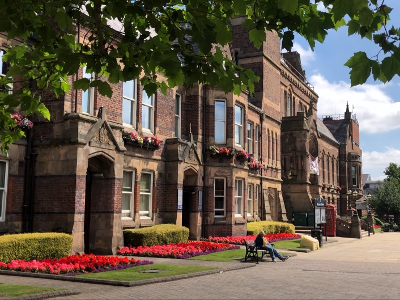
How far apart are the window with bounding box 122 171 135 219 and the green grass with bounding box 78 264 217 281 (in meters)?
5.79

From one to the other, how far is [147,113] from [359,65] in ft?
56.3

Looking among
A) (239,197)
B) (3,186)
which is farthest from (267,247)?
(239,197)

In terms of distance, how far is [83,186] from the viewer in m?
16.5

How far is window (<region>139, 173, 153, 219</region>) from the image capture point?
21.3 m

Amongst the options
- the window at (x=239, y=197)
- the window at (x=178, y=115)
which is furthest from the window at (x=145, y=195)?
the window at (x=239, y=197)

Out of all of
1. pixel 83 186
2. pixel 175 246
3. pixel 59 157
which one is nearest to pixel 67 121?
pixel 59 157

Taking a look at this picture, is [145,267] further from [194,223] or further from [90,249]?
[194,223]

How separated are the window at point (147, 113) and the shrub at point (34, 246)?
302 inches

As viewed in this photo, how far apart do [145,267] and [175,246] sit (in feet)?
17.7

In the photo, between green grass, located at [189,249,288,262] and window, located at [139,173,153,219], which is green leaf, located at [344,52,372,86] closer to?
green grass, located at [189,249,288,262]

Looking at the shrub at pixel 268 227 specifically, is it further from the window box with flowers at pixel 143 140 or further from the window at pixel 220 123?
the window box with flowers at pixel 143 140

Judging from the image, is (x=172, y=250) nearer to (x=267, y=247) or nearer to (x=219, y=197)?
(x=267, y=247)

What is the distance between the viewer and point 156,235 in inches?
770

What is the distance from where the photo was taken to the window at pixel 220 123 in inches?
1024
